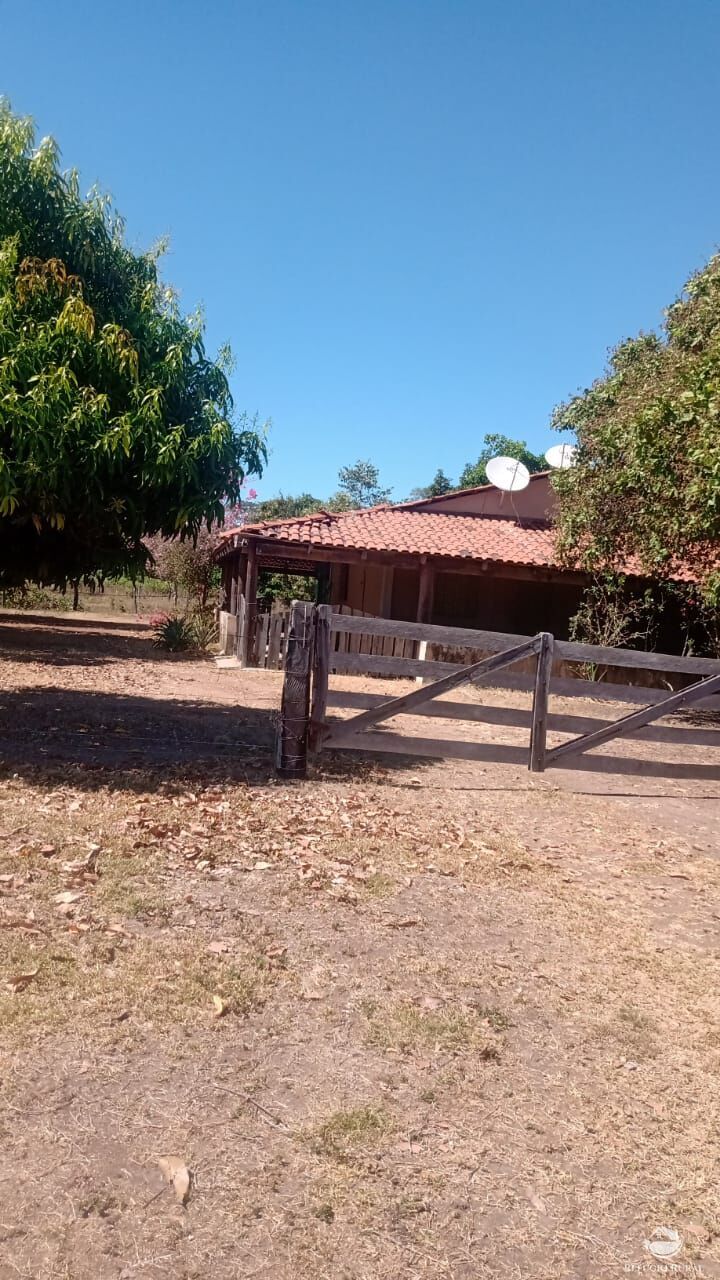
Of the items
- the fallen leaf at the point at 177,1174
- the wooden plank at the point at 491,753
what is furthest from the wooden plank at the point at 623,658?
the fallen leaf at the point at 177,1174

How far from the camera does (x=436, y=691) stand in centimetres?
697

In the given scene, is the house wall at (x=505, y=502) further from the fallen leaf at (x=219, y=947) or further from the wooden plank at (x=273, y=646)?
the fallen leaf at (x=219, y=947)

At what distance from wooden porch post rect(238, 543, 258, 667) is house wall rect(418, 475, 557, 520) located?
17.5 feet

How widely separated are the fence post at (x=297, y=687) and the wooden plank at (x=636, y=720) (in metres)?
2.16

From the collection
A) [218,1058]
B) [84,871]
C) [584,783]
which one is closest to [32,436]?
[84,871]

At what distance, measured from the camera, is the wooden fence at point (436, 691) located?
693 cm

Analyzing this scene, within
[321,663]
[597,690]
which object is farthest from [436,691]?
[597,690]

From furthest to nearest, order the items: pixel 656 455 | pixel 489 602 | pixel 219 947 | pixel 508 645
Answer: pixel 489 602
pixel 656 455
pixel 508 645
pixel 219 947

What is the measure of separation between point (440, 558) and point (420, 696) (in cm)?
1150

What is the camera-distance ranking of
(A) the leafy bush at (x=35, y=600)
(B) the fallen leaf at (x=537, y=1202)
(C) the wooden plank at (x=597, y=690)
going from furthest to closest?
(A) the leafy bush at (x=35, y=600) < (C) the wooden plank at (x=597, y=690) < (B) the fallen leaf at (x=537, y=1202)

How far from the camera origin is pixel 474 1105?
2.86m

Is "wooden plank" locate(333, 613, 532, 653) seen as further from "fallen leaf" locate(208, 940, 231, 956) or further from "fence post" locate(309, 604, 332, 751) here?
"fallen leaf" locate(208, 940, 231, 956)

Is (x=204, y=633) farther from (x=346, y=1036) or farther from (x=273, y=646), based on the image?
(x=346, y=1036)

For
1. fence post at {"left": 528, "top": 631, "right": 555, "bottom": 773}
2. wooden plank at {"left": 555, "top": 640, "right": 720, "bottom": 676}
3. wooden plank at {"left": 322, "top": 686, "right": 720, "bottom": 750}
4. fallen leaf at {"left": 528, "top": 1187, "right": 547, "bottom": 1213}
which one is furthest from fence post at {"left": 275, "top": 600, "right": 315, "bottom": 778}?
fallen leaf at {"left": 528, "top": 1187, "right": 547, "bottom": 1213}
